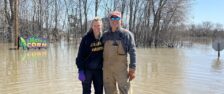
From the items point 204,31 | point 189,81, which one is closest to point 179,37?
point 189,81

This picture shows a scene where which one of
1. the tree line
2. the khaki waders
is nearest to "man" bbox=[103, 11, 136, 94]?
the khaki waders

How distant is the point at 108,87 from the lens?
4.93m

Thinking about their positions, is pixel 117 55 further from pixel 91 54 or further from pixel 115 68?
pixel 91 54

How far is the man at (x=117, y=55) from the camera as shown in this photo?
4617mm

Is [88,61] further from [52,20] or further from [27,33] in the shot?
[52,20]

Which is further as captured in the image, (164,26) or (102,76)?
(164,26)

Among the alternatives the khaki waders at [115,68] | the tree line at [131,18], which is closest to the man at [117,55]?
the khaki waders at [115,68]

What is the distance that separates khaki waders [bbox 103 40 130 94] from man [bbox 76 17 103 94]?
0.33ft

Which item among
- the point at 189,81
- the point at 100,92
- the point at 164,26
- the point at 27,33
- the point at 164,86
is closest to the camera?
the point at 100,92

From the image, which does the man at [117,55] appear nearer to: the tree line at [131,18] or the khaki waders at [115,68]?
the khaki waders at [115,68]

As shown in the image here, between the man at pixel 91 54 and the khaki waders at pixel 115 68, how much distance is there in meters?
0.10

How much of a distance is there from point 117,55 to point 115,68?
20 cm

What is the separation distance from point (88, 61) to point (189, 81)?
5.39 meters

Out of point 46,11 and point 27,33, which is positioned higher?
point 46,11
